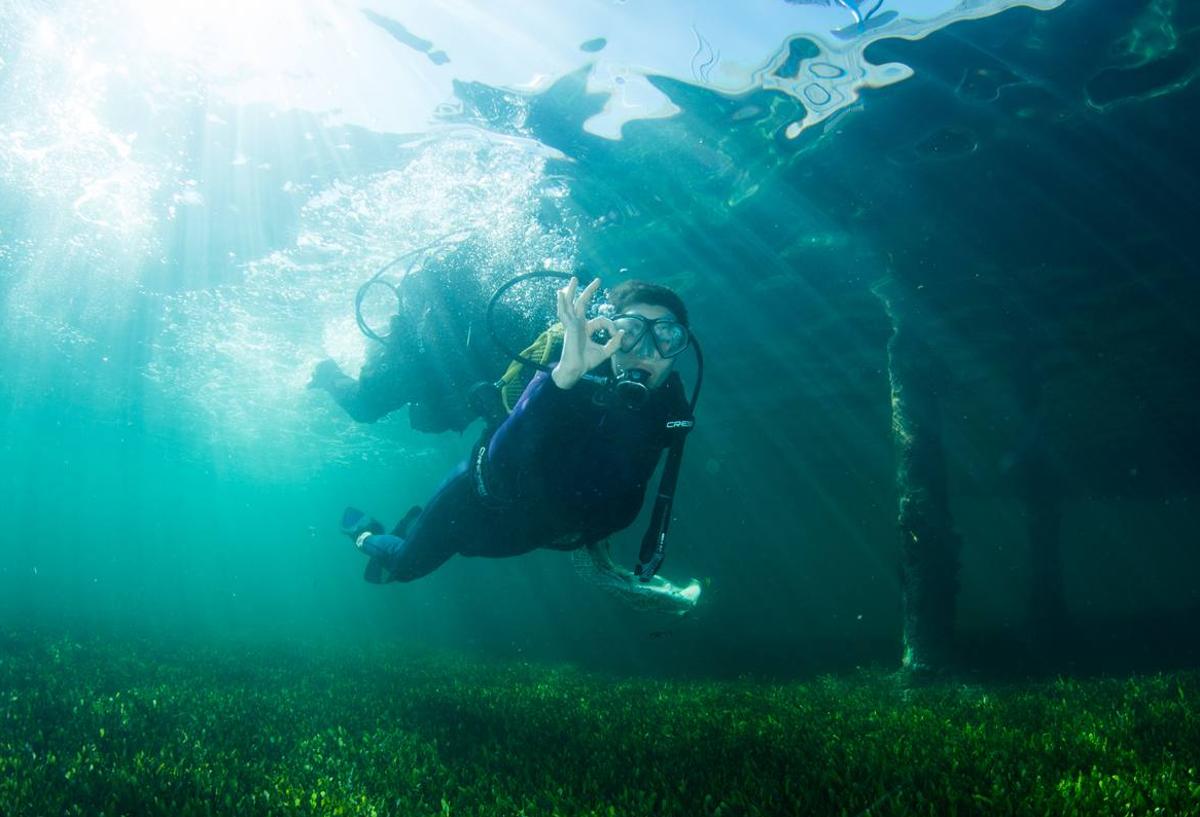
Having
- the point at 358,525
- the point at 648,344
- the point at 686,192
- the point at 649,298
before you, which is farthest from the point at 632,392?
the point at 686,192

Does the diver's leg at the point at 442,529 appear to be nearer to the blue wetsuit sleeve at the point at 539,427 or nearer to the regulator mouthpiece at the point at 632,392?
the blue wetsuit sleeve at the point at 539,427

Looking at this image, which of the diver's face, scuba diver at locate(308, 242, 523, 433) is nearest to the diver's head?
the diver's face

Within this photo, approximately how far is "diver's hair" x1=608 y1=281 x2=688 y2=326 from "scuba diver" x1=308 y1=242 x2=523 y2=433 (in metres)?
4.18

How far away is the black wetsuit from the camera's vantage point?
510 centimetres

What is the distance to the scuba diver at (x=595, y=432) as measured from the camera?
4880 millimetres

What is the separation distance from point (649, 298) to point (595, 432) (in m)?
1.41

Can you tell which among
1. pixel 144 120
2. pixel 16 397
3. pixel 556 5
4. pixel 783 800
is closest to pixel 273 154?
pixel 144 120

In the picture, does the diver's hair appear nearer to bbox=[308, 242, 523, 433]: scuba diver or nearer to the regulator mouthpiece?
the regulator mouthpiece

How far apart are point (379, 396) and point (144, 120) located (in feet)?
27.2

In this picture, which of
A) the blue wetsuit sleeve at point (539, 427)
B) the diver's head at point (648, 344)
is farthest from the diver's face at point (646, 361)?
the blue wetsuit sleeve at point (539, 427)

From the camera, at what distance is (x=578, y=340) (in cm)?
467

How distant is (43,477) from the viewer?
70688mm

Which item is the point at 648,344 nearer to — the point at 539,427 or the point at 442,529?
the point at 539,427

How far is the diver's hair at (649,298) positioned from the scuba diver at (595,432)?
0.01 m
